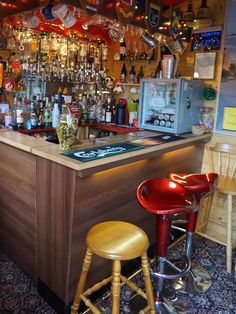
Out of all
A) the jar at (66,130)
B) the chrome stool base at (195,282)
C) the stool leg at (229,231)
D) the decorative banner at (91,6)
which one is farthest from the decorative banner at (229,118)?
the jar at (66,130)

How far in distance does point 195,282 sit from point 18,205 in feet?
4.84

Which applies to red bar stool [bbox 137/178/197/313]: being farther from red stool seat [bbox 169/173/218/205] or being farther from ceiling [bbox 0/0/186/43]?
ceiling [bbox 0/0/186/43]

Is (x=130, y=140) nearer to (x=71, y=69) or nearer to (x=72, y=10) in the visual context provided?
(x=72, y=10)

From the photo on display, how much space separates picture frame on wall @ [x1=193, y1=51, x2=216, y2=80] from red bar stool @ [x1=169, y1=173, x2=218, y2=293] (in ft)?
3.73

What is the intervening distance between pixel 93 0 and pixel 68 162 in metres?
1.32

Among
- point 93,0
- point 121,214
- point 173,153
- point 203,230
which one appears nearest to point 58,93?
point 93,0

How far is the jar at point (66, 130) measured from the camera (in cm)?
173

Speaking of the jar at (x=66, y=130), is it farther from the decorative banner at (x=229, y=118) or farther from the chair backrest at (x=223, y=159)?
the decorative banner at (x=229, y=118)

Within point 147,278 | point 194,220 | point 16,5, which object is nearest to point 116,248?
point 147,278

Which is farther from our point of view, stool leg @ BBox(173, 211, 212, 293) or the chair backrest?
the chair backrest

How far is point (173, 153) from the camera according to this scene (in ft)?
8.18

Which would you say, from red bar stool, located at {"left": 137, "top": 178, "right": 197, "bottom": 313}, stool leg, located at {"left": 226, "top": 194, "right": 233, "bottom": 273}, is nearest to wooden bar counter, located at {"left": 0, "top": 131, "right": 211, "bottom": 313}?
red bar stool, located at {"left": 137, "top": 178, "right": 197, "bottom": 313}

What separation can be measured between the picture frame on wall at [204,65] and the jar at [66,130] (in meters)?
1.63

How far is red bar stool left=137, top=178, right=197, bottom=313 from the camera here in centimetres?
162
